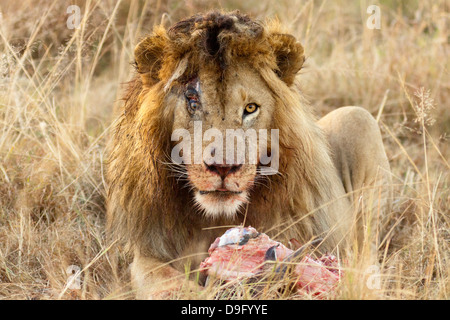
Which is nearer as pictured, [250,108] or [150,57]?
[250,108]

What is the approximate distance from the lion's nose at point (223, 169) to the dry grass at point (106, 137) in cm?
59

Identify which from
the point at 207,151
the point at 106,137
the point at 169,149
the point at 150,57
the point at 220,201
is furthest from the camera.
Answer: the point at 106,137

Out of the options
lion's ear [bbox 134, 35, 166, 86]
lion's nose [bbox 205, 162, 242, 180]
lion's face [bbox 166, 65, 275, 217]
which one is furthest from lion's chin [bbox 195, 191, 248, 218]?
lion's ear [bbox 134, 35, 166, 86]

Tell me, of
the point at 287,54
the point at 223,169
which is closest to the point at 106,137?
the point at 287,54

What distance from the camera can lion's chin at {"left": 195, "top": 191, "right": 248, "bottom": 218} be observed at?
3.43 m

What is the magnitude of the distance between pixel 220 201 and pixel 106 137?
93.2 inches

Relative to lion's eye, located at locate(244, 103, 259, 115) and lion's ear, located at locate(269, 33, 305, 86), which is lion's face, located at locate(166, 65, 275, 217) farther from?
lion's ear, located at locate(269, 33, 305, 86)

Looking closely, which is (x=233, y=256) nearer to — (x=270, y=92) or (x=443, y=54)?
(x=270, y=92)

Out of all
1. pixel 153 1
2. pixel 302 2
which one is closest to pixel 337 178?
pixel 153 1

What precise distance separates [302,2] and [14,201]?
5.32m

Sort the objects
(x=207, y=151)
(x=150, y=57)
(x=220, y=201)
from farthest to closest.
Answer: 1. (x=150, y=57)
2. (x=220, y=201)
3. (x=207, y=151)

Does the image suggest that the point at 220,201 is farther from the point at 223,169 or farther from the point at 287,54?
the point at 287,54

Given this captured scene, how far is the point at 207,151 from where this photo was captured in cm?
331
